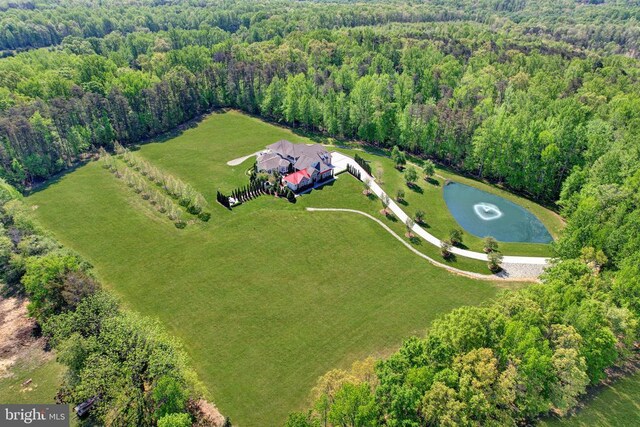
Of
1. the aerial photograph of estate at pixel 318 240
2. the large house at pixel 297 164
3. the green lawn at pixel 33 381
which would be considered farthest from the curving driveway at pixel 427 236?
the green lawn at pixel 33 381

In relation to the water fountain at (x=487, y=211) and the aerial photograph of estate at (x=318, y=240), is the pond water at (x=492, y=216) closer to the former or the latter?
the water fountain at (x=487, y=211)

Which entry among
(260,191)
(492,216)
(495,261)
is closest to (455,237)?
(495,261)

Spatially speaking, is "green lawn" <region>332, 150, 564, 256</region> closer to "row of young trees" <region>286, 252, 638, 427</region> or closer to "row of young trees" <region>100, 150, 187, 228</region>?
"row of young trees" <region>286, 252, 638, 427</region>

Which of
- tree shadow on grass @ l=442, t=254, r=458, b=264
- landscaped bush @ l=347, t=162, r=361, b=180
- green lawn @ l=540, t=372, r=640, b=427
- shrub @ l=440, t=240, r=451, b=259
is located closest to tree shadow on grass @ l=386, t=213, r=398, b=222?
shrub @ l=440, t=240, r=451, b=259

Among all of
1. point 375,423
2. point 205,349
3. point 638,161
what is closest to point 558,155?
point 638,161

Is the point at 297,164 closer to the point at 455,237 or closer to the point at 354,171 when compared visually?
the point at 354,171

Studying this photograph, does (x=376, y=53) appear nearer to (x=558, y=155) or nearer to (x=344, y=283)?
(x=558, y=155)
